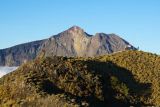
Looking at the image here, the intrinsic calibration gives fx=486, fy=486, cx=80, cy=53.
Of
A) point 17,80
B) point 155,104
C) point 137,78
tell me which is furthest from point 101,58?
point 17,80

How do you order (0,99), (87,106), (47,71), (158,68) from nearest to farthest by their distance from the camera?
(87,106) → (0,99) → (47,71) → (158,68)

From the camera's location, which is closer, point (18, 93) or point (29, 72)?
point (18, 93)

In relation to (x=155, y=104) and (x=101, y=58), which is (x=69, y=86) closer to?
(x=155, y=104)

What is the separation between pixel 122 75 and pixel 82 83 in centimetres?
449

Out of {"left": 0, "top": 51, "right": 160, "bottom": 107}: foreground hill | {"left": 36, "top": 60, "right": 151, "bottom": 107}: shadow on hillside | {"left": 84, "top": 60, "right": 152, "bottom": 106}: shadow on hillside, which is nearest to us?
{"left": 0, "top": 51, "right": 160, "bottom": 107}: foreground hill

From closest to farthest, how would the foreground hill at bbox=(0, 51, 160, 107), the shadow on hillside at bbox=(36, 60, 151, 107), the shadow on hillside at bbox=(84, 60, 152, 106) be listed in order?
the foreground hill at bbox=(0, 51, 160, 107) < the shadow on hillside at bbox=(36, 60, 151, 107) < the shadow on hillside at bbox=(84, 60, 152, 106)

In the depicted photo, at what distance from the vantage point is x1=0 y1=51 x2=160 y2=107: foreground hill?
98.1ft

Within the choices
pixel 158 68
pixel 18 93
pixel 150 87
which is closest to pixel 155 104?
pixel 150 87

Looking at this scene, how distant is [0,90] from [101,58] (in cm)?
1145

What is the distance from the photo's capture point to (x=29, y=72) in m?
34.0

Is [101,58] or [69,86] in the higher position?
[101,58]

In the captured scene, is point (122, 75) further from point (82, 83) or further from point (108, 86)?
point (82, 83)

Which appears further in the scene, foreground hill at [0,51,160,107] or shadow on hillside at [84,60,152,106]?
shadow on hillside at [84,60,152,106]

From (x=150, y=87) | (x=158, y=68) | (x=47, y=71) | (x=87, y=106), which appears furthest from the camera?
(x=158, y=68)
